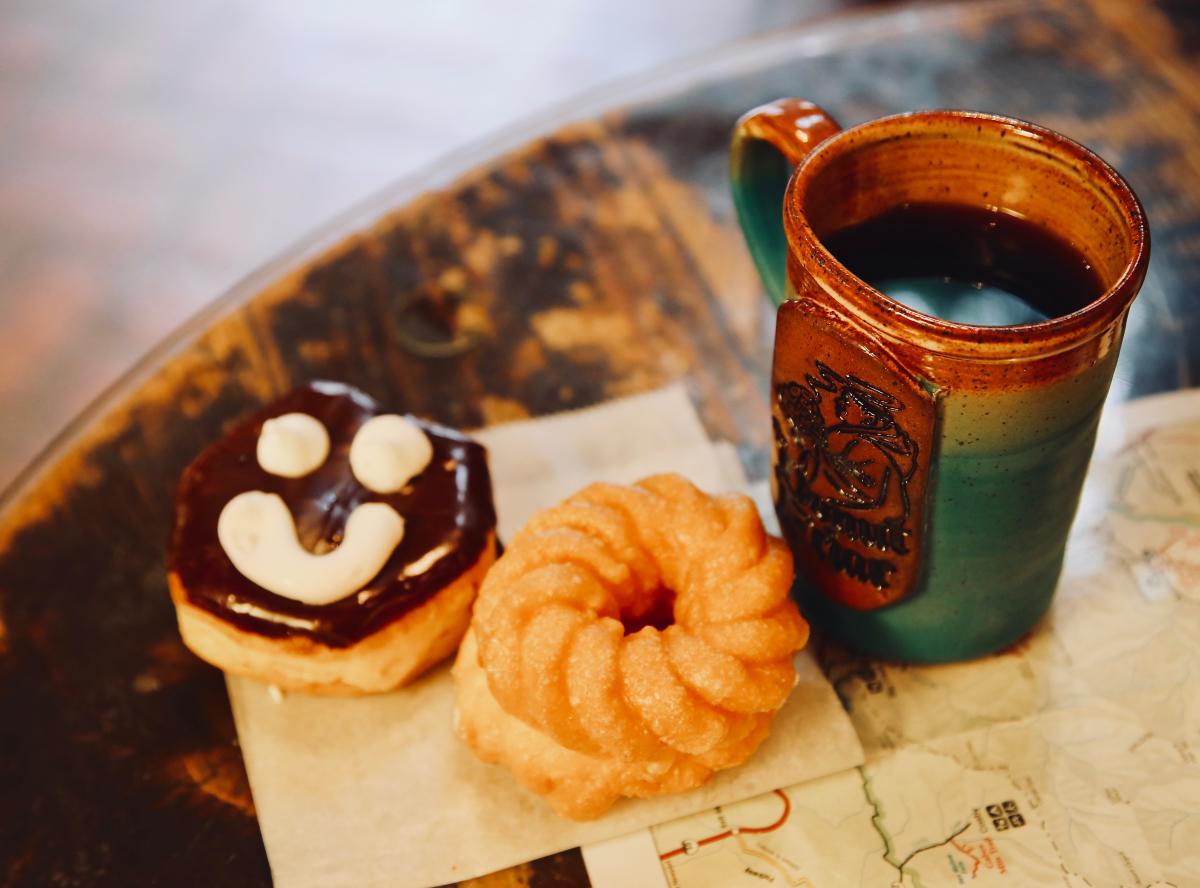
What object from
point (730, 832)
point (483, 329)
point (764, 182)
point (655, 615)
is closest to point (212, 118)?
point (483, 329)

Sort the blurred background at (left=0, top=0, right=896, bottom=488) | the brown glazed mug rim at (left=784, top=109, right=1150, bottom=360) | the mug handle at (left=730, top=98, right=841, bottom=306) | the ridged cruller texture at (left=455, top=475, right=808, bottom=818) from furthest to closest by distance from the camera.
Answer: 1. the blurred background at (left=0, top=0, right=896, bottom=488)
2. the mug handle at (left=730, top=98, right=841, bottom=306)
3. the ridged cruller texture at (left=455, top=475, right=808, bottom=818)
4. the brown glazed mug rim at (left=784, top=109, right=1150, bottom=360)

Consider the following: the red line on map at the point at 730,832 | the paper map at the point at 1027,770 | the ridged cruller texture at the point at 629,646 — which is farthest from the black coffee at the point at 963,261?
the red line on map at the point at 730,832

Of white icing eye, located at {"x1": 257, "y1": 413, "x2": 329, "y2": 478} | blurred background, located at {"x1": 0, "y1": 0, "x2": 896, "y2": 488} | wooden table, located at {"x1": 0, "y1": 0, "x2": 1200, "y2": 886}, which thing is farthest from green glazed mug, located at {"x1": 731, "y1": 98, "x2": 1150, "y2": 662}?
blurred background, located at {"x1": 0, "y1": 0, "x2": 896, "y2": 488}

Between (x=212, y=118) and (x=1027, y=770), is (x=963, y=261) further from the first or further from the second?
(x=212, y=118)

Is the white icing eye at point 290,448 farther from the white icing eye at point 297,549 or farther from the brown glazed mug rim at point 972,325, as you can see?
the brown glazed mug rim at point 972,325

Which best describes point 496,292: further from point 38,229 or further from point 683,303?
point 38,229

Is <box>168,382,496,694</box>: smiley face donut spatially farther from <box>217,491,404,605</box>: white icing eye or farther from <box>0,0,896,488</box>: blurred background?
<box>0,0,896,488</box>: blurred background
